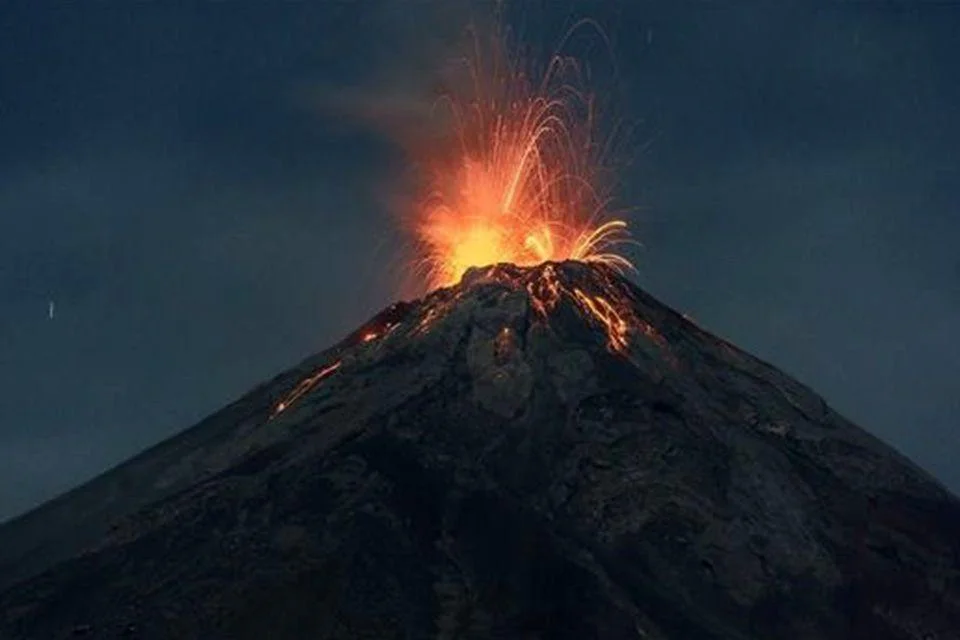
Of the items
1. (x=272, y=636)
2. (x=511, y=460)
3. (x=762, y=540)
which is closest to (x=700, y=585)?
(x=762, y=540)

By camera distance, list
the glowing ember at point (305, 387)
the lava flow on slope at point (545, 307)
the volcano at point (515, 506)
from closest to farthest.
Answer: the volcano at point (515, 506)
the lava flow on slope at point (545, 307)
the glowing ember at point (305, 387)

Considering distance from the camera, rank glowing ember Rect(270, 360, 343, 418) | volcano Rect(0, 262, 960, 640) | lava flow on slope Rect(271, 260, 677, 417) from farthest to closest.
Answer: glowing ember Rect(270, 360, 343, 418)
lava flow on slope Rect(271, 260, 677, 417)
volcano Rect(0, 262, 960, 640)

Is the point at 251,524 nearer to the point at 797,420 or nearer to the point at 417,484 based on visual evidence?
the point at 417,484

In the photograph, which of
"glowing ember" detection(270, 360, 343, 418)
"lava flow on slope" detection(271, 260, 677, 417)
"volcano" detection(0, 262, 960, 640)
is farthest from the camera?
"glowing ember" detection(270, 360, 343, 418)

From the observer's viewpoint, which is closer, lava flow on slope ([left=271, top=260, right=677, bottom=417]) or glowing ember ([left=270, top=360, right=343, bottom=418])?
lava flow on slope ([left=271, top=260, right=677, bottom=417])

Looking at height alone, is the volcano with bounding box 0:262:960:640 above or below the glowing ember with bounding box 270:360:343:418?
below

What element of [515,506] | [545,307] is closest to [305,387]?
[545,307]
